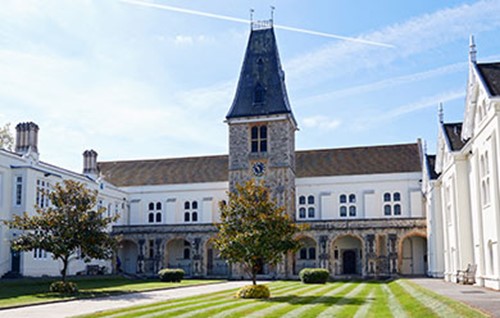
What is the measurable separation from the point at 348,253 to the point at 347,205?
508cm

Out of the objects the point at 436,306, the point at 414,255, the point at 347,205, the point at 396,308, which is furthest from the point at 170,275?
the point at 436,306

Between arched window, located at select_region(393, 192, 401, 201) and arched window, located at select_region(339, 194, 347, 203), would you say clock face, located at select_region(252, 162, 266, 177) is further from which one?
arched window, located at select_region(393, 192, 401, 201)

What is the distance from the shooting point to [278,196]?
53.8m

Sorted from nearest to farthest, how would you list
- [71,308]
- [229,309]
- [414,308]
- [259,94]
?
[414,308]
[229,309]
[71,308]
[259,94]

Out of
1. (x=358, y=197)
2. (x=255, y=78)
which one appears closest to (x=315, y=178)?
(x=358, y=197)

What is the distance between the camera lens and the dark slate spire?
182ft

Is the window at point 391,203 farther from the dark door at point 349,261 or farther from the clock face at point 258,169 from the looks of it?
the clock face at point 258,169

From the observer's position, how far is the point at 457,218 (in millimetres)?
30250

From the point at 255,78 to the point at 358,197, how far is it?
14.9m

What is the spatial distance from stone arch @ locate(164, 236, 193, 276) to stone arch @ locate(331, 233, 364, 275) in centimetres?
1400

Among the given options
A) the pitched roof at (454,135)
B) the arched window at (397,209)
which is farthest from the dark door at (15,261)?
the arched window at (397,209)

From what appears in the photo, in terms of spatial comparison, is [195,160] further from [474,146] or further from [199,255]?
[474,146]

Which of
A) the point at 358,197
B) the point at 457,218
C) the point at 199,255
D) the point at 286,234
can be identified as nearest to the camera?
the point at 286,234

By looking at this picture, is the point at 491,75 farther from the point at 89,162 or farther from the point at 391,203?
the point at 89,162
